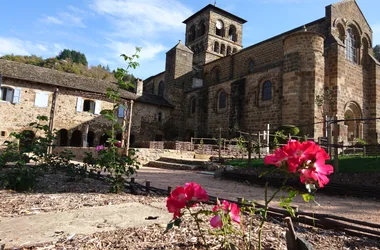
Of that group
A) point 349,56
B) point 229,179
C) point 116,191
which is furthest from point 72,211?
point 349,56

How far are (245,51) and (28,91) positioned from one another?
720 inches

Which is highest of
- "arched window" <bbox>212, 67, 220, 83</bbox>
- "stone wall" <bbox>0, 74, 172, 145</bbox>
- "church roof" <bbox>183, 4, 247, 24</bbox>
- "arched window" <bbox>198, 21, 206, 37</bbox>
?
"church roof" <bbox>183, 4, 247, 24</bbox>

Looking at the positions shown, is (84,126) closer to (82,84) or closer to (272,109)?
(82,84)

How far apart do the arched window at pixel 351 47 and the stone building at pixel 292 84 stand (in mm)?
73

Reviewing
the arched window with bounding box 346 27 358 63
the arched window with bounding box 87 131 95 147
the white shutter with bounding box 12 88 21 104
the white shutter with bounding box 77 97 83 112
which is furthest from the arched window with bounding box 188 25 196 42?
the white shutter with bounding box 12 88 21 104

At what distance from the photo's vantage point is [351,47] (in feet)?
64.3

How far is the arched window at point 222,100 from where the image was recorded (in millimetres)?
22484

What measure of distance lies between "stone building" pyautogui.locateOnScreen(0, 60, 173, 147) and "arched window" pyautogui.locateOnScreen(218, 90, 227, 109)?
590 cm

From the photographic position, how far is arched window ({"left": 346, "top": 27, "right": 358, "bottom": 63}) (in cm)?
1928

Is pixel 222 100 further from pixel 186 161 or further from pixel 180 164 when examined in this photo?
pixel 180 164

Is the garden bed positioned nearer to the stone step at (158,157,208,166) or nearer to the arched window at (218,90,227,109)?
the stone step at (158,157,208,166)

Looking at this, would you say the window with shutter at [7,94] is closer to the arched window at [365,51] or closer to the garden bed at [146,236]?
the garden bed at [146,236]

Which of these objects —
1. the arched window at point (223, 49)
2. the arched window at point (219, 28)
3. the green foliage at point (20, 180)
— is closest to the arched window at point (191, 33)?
the arched window at point (219, 28)

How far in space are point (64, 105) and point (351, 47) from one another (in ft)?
73.3
